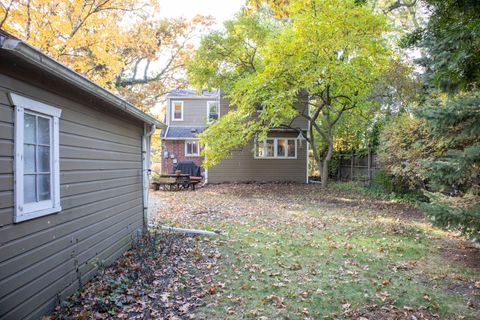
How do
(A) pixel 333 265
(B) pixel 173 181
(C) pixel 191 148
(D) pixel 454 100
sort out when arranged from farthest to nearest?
(C) pixel 191 148 → (B) pixel 173 181 → (A) pixel 333 265 → (D) pixel 454 100

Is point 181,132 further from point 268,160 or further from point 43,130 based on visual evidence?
point 43,130

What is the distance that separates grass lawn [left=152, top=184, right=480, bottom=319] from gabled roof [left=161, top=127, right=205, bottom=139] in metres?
12.1

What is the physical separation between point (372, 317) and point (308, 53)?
1202cm

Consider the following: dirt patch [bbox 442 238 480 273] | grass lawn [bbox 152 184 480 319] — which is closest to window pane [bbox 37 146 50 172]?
grass lawn [bbox 152 184 480 319]

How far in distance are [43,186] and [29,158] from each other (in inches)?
16.0

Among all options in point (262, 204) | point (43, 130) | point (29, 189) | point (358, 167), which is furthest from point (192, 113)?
point (29, 189)

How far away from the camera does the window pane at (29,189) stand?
11.6 ft

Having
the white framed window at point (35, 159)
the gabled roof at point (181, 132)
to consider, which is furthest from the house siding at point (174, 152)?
the white framed window at point (35, 159)

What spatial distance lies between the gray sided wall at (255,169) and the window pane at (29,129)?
16.4 m

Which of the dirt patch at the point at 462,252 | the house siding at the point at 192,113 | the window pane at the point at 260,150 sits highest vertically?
the house siding at the point at 192,113

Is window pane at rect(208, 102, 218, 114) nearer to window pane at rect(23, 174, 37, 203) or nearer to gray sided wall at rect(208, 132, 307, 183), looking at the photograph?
gray sided wall at rect(208, 132, 307, 183)

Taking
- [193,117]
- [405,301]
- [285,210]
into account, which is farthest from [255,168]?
[405,301]

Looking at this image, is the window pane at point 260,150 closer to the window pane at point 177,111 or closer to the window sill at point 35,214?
the window pane at point 177,111

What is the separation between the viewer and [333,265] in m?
5.76
